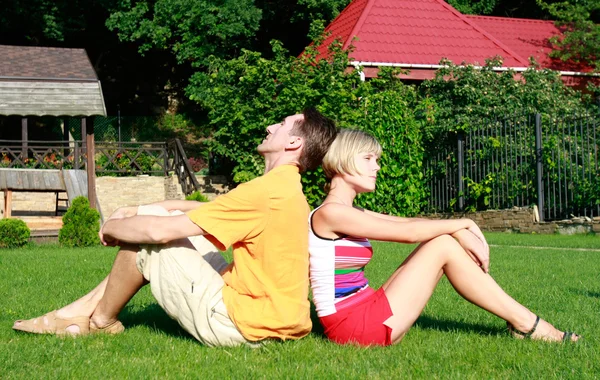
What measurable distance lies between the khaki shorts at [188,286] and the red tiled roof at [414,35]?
17263 millimetres

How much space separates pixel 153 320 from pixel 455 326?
221cm

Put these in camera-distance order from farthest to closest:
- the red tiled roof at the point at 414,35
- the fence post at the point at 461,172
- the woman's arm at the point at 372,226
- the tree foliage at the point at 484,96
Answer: the red tiled roof at the point at 414,35 → the tree foliage at the point at 484,96 → the fence post at the point at 461,172 → the woman's arm at the point at 372,226

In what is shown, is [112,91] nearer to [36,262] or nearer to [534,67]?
[534,67]

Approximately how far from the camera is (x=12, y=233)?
13.7 m

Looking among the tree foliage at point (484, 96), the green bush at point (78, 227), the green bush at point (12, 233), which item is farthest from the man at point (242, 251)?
the tree foliage at point (484, 96)

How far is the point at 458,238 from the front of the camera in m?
4.22

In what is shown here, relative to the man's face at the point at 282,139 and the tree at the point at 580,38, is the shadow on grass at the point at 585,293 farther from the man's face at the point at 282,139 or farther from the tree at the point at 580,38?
the tree at the point at 580,38

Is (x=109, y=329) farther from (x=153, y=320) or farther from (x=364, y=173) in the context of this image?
(x=364, y=173)

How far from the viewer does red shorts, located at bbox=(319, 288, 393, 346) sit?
162 inches

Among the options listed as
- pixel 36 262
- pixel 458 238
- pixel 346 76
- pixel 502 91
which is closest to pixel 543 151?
pixel 502 91

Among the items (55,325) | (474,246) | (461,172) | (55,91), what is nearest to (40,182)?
(55,91)

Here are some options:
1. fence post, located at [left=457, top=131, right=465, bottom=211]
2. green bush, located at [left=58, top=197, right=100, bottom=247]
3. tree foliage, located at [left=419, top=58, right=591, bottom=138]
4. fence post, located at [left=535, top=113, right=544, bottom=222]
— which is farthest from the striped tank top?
tree foliage, located at [left=419, top=58, right=591, bottom=138]

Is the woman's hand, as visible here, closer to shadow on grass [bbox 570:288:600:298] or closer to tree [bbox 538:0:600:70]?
shadow on grass [bbox 570:288:600:298]

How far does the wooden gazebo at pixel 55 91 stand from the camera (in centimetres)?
1698
